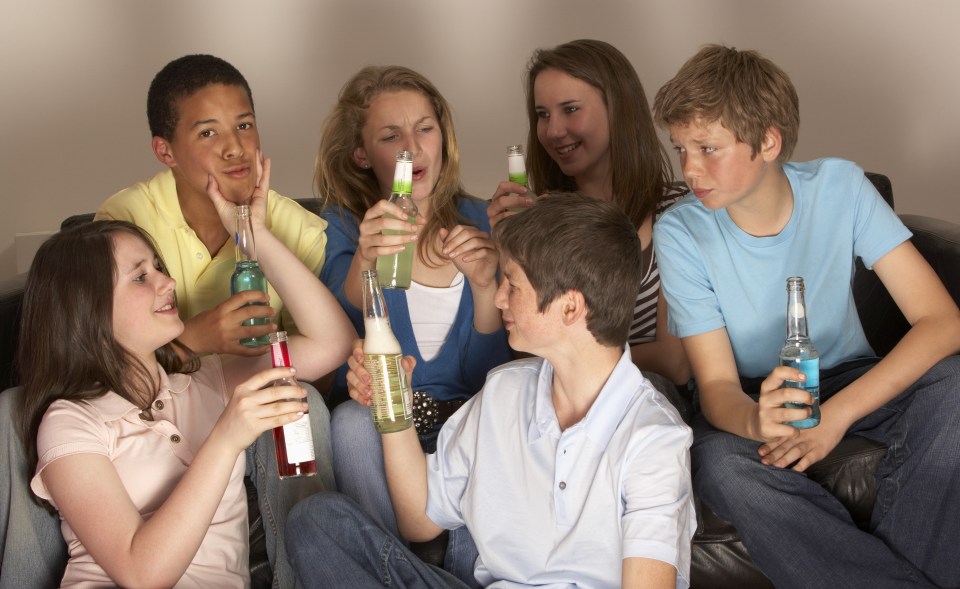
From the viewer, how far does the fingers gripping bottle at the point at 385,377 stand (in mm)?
1773

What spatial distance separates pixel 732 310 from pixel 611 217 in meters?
0.49

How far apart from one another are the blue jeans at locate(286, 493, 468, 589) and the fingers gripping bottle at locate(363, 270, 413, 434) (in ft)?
0.52

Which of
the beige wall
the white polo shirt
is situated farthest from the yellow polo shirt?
the beige wall

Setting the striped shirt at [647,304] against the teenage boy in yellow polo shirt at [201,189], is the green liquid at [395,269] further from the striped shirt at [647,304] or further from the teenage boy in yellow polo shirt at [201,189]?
the striped shirt at [647,304]

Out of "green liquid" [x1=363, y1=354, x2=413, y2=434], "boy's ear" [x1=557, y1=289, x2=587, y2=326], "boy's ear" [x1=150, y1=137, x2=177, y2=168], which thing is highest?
"boy's ear" [x1=150, y1=137, x2=177, y2=168]

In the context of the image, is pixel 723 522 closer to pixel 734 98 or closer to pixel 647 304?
pixel 647 304

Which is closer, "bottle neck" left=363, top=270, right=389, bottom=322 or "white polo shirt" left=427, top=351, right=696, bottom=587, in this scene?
"white polo shirt" left=427, top=351, right=696, bottom=587

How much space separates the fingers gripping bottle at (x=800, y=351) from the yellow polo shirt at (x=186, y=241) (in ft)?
3.52

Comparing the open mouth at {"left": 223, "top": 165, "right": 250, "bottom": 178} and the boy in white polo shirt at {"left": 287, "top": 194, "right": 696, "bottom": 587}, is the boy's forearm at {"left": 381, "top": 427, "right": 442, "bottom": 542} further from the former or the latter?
the open mouth at {"left": 223, "top": 165, "right": 250, "bottom": 178}

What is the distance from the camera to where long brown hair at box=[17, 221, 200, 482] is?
1789mm

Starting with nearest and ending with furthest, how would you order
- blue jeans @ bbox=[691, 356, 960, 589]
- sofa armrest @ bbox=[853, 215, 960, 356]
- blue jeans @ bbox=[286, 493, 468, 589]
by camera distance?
blue jeans @ bbox=[286, 493, 468, 589] → blue jeans @ bbox=[691, 356, 960, 589] → sofa armrest @ bbox=[853, 215, 960, 356]

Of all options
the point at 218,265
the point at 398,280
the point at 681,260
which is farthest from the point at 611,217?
the point at 218,265

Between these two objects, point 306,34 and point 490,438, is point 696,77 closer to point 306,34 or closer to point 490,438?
point 490,438

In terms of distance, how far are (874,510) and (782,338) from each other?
389 millimetres
